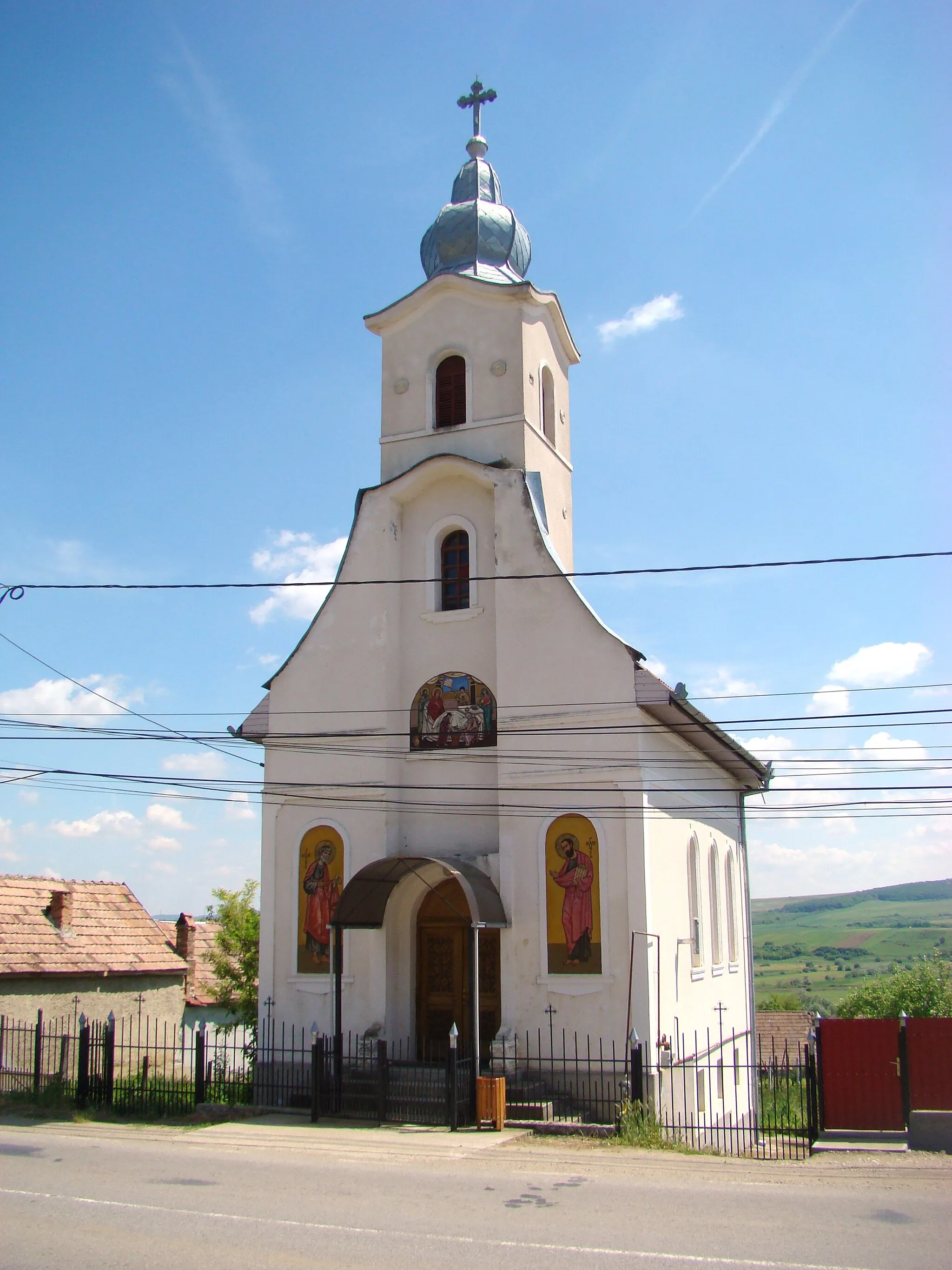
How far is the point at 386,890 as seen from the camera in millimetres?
17984

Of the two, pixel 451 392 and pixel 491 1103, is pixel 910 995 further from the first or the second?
pixel 491 1103

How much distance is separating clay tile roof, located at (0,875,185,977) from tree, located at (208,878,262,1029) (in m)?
1.46

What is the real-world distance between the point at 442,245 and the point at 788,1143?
711 inches

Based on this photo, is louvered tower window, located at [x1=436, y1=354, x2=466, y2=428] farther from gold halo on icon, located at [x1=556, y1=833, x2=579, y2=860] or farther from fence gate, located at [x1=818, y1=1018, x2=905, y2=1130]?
fence gate, located at [x1=818, y1=1018, x2=905, y2=1130]

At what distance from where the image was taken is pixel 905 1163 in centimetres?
1256

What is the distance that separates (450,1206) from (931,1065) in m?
7.51

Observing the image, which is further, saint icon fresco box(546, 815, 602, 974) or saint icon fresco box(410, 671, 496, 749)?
saint icon fresco box(410, 671, 496, 749)

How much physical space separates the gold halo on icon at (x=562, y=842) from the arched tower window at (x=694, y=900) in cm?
348

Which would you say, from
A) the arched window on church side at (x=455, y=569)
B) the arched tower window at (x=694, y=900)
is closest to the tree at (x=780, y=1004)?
the arched tower window at (x=694, y=900)

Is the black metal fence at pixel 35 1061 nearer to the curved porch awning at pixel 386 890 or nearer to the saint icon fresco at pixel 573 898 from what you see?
the curved porch awning at pixel 386 890

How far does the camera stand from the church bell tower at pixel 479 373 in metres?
20.8

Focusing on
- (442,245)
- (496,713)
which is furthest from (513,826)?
(442,245)

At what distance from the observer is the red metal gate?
14.4 meters

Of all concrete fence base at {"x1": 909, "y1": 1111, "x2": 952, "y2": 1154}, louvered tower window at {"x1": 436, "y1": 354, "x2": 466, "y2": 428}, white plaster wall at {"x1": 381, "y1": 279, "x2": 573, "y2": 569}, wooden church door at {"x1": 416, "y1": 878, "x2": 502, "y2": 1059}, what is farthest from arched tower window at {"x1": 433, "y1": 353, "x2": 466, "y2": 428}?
concrete fence base at {"x1": 909, "y1": 1111, "x2": 952, "y2": 1154}
